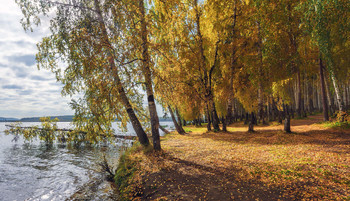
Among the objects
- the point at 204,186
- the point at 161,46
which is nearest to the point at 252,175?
the point at 204,186

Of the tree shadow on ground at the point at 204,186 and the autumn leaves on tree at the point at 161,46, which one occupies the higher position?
the autumn leaves on tree at the point at 161,46

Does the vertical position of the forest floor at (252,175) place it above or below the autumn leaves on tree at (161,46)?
below

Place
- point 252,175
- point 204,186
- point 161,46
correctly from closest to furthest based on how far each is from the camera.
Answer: point 204,186 < point 252,175 < point 161,46

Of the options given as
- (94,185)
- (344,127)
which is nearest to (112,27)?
(94,185)

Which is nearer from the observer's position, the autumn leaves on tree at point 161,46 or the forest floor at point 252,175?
the forest floor at point 252,175

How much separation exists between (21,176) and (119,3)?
1291 centimetres

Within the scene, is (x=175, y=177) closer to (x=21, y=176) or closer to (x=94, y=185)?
(x=94, y=185)

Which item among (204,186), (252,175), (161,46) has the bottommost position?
(204,186)

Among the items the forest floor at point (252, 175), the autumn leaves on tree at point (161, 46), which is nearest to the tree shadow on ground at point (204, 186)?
the forest floor at point (252, 175)

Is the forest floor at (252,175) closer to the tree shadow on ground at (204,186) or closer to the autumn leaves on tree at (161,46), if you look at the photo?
the tree shadow on ground at (204,186)

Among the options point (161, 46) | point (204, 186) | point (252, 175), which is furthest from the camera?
point (161, 46)

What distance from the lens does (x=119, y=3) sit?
6762mm

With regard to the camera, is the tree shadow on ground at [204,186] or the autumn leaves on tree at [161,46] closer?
the tree shadow on ground at [204,186]

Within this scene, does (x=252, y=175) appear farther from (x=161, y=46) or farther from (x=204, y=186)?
(x=161, y=46)
